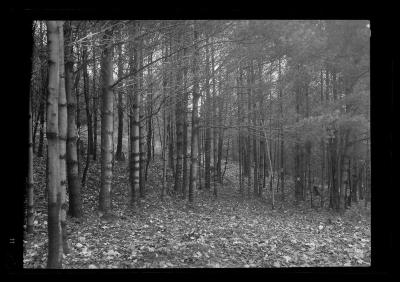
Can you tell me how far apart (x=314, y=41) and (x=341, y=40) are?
770mm

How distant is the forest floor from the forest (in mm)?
34

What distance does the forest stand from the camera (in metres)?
4.50

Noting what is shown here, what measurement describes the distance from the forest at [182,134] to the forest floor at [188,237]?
34 mm

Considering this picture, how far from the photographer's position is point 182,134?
37.9 feet

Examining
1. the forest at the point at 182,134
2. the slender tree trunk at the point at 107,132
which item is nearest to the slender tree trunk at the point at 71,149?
the forest at the point at 182,134

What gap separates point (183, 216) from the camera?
8.12 metres

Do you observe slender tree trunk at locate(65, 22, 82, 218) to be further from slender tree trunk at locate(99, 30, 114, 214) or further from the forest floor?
slender tree trunk at locate(99, 30, 114, 214)

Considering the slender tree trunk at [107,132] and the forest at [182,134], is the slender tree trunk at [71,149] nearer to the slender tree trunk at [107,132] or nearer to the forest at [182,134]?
the forest at [182,134]

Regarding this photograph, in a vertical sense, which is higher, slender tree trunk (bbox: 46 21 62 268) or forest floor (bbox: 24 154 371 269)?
slender tree trunk (bbox: 46 21 62 268)

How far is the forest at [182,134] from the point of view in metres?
→ 4.50

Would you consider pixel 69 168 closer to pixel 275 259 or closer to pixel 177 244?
pixel 177 244

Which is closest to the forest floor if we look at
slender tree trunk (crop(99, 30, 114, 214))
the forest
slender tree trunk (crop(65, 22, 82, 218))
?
the forest

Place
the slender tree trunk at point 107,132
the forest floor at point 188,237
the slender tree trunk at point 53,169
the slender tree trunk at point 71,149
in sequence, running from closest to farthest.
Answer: the slender tree trunk at point 53,169, the forest floor at point 188,237, the slender tree trunk at point 71,149, the slender tree trunk at point 107,132
